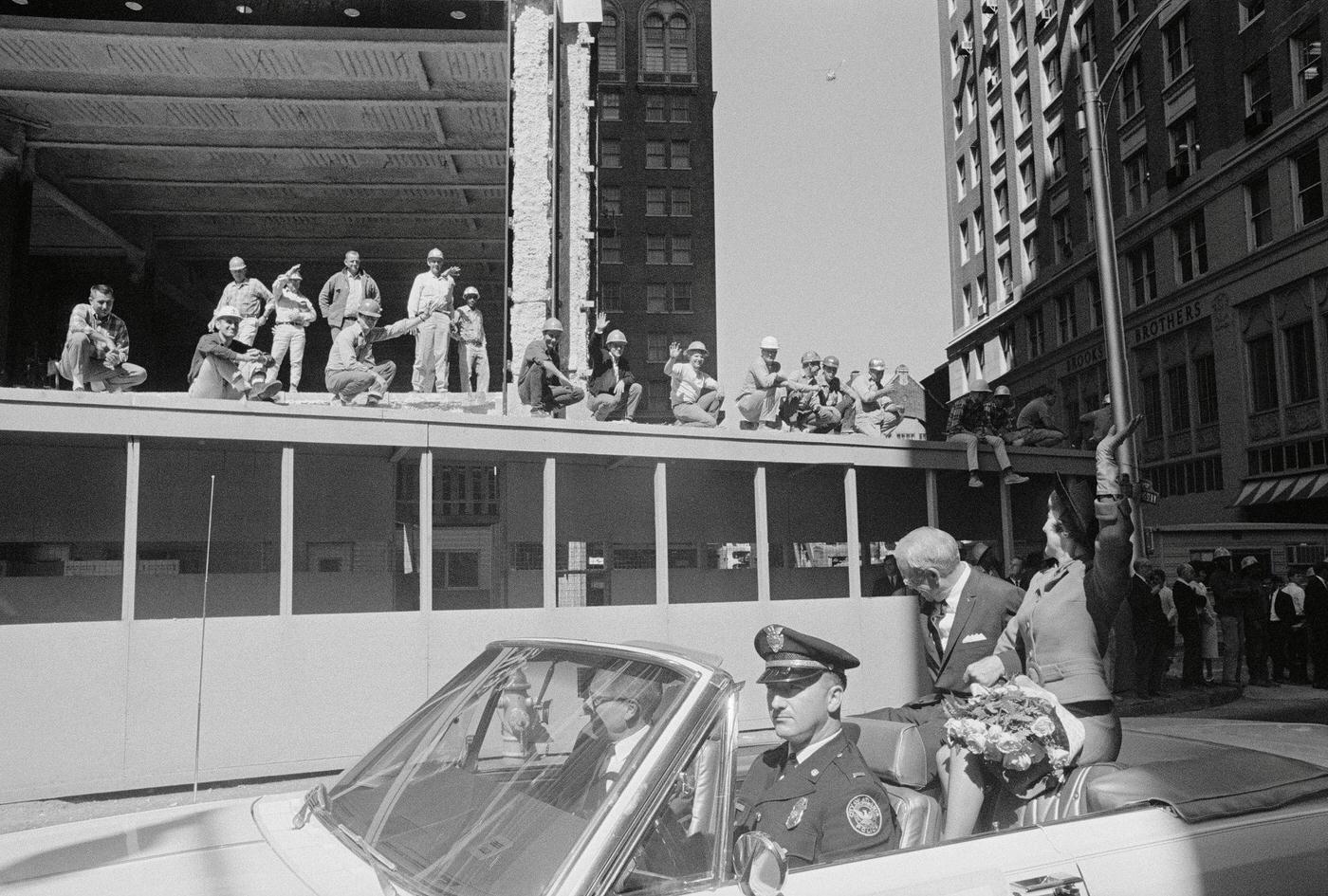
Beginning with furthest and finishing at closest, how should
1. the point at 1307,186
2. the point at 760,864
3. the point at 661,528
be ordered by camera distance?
the point at 1307,186, the point at 661,528, the point at 760,864

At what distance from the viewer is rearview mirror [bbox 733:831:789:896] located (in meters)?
2.28

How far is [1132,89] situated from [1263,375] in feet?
40.7

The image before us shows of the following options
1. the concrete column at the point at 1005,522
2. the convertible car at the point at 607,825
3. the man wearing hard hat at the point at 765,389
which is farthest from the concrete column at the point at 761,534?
the convertible car at the point at 607,825

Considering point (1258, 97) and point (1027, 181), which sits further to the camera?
point (1027, 181)

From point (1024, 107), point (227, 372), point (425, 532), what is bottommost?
point (425, 532)

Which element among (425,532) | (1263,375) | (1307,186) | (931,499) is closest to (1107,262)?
(931,499)

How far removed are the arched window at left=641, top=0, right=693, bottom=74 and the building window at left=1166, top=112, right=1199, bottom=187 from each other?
32.3 m

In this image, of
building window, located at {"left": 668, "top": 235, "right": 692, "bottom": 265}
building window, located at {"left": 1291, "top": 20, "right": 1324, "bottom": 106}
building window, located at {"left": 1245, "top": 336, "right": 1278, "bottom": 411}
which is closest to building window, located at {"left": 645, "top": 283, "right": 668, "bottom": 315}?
building window, located at {"left": 668, "top": 235, "right": 692, "bottom": 265}

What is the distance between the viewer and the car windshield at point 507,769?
95.4 inches

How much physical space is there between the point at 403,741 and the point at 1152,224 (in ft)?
113

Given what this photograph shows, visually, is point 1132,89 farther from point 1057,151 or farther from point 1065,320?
point 1065,320

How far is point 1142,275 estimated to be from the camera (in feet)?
112

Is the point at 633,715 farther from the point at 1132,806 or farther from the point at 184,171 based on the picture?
the point at 184,171

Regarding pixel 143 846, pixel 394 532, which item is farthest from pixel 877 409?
pixel 143 846
